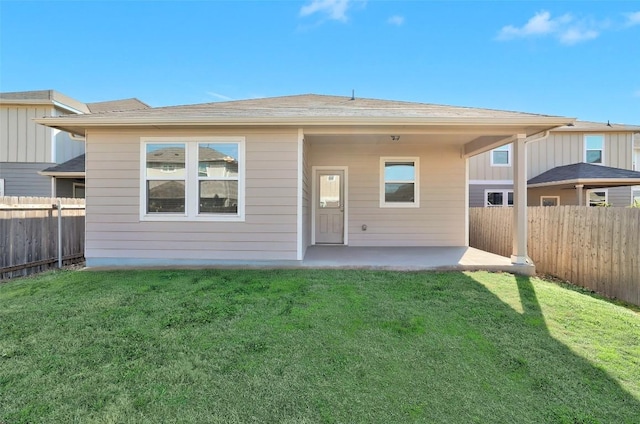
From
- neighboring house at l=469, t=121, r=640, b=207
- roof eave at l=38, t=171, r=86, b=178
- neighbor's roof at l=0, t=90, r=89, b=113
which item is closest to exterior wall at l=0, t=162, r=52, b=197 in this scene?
roof eave at l=38, t=171, r=86, b=178

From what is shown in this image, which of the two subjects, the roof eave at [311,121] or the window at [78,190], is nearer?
the roof eave at [311,121]

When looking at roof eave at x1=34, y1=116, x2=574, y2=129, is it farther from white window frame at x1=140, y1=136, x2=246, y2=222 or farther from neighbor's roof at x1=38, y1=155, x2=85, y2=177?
neighbor's roof at x1=38, y1=155, x2=85, y2=177

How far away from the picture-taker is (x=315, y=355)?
2602 millimetres

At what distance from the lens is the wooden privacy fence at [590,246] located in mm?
4492

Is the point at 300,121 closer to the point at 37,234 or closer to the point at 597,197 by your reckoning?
the point at 37,234

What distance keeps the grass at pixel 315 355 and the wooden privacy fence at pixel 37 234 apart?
4.85 feet

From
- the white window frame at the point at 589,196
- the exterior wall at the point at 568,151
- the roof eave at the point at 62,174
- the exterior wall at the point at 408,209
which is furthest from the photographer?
the exterior wall at the point at 568,151

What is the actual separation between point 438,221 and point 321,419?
22.4 ft

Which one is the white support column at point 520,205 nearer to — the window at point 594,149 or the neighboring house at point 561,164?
the neighboring house at point 561,164

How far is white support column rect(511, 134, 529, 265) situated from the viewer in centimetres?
546

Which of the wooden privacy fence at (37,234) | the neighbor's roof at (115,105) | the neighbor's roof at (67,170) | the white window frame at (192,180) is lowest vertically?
the wooden privacy fence at (37,234)

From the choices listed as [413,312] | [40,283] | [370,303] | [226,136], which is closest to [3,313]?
[40,283]

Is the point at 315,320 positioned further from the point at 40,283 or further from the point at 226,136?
the point at 40,283

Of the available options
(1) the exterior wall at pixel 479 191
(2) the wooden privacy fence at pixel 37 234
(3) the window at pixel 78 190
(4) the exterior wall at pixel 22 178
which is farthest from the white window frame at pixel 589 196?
(4) the exterior wall at pixel 22 178
